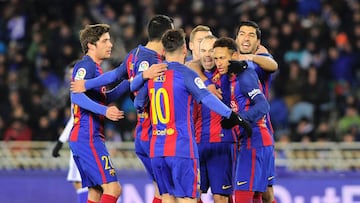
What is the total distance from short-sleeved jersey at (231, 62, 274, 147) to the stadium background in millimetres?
3764

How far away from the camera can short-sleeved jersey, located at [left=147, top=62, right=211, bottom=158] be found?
10211mm

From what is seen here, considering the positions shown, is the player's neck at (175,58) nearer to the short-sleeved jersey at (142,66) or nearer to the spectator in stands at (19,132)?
the short-sleeved jersey at (142,66)

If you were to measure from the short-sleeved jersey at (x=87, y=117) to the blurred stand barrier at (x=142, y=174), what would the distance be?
325cm

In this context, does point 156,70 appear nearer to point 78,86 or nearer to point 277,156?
point 78,86

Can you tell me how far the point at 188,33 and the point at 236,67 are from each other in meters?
8.34

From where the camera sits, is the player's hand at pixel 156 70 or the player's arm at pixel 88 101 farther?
the player's arm at pixel 88 101

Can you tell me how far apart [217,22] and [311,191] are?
18.3 feet

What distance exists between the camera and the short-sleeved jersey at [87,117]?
11148mm

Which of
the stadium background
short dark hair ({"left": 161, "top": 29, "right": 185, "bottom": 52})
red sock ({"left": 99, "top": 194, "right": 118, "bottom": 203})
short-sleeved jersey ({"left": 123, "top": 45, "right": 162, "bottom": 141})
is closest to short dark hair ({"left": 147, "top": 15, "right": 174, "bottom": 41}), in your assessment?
short-sleeved jersey ({"left": 123, "top": 45, "right": 162, "bottom": 141})

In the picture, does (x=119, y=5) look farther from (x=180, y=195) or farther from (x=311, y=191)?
(x=180, y=195)

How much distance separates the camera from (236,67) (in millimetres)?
10680

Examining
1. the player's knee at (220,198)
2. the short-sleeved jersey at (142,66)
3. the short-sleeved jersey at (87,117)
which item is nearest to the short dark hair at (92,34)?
the short-sleeved jersey at (87,117)

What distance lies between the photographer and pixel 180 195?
1027cm

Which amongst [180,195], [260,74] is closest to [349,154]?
[260,74]
